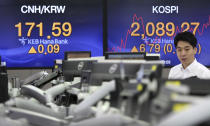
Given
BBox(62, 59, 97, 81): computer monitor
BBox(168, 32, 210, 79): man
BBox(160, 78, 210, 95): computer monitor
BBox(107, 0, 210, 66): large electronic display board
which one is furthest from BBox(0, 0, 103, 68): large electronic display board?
BBox(160, 78, 210, 95): computer monitor

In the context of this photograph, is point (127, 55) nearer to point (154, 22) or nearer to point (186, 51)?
point (186, 51)

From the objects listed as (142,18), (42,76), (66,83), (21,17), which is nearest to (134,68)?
(66,83)

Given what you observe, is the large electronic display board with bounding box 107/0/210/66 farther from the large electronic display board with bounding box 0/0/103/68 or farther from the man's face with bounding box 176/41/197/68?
the man's face with bounding box 176/41/197/68

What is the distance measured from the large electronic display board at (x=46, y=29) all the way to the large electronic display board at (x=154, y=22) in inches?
12.3

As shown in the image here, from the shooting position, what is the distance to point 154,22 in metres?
5.73

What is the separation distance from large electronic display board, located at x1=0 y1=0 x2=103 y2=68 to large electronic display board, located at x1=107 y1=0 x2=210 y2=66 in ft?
1.02

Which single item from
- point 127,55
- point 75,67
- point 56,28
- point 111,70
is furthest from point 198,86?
point 56,28

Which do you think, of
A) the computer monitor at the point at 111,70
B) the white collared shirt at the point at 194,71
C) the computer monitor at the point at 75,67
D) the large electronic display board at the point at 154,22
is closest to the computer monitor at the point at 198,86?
the computer monitor at the point at 111,70

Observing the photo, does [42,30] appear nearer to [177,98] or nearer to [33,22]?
[33,22]

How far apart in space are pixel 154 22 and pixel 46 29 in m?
1.83

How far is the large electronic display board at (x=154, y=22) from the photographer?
5723 mm

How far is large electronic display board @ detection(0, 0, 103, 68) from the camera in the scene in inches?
227

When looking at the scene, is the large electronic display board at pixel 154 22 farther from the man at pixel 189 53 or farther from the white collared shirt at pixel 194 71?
the man at pixel 189 53

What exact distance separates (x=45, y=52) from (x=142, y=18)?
174cm
